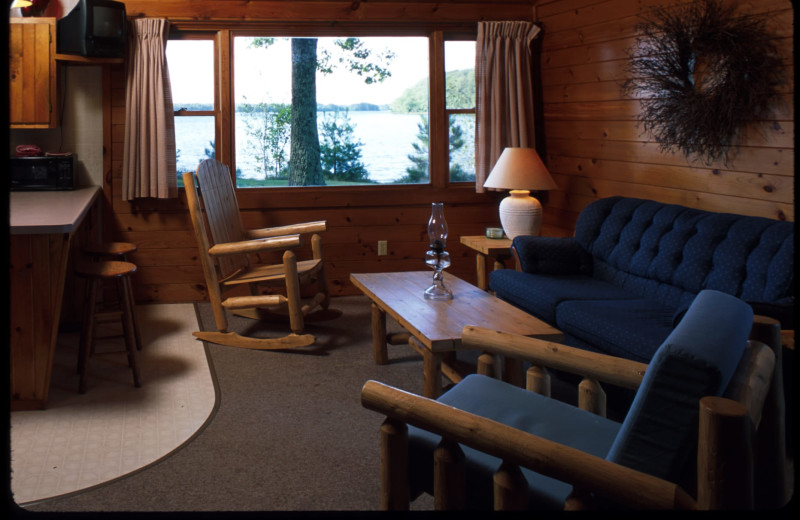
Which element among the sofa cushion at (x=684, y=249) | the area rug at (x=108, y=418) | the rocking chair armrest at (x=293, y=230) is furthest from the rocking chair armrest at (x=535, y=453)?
the rocking chair armrest at (x=293, y=230)

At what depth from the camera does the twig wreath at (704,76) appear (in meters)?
3.50

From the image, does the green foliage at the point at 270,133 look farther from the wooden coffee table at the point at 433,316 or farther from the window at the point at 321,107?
the wooden coffee table at the point at 433,316

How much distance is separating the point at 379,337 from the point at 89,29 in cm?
269

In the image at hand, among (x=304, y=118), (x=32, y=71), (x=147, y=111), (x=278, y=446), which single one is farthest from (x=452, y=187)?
(x=278, y=446)

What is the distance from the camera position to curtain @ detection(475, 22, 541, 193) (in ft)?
18.2

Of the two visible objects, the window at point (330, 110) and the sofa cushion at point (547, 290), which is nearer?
the sofa cushion at point (547, 290)

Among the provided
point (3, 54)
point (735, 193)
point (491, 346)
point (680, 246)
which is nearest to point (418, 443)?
point (491, 346)

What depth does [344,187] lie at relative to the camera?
5605 mm

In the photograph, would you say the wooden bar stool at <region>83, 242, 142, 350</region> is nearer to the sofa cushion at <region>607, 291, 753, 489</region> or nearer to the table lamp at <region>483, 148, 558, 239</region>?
the table lamp at <region>483, 148, 558, 239</region>

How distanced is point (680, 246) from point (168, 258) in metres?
3.44

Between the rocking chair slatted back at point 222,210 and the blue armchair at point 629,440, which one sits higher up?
the rocking chair slatted back at point 222,210

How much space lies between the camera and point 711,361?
1.44 meters

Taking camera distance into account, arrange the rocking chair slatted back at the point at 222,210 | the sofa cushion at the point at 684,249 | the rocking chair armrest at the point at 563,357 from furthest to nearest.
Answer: the rocking chair slatted back at the point at 222,210
the sofa cushion at the point at 684,249
the rocking chair armrest at the point at 563,357

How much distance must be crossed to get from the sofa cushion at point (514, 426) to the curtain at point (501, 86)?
3.45m
